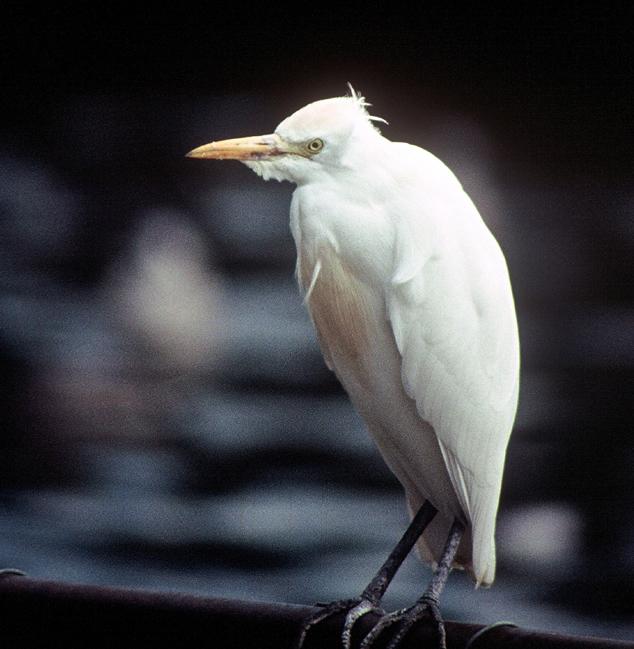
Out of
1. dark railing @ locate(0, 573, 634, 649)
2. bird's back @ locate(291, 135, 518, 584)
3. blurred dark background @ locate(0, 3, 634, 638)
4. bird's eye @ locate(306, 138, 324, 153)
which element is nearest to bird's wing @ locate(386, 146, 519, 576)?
bird's back @ locate(291, 135, 518, 584)

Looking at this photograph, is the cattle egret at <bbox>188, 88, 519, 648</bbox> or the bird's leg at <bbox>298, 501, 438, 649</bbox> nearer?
the bird's leg at <bbox>298, 501, 438, 649</bbox>

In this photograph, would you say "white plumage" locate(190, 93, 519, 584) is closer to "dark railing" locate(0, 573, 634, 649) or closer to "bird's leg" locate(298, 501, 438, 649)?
"bird's leg" locate(298, 501, 438, 649)

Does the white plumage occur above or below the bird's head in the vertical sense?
below

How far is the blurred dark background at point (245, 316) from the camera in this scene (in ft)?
7.09

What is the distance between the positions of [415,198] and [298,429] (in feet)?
4.24

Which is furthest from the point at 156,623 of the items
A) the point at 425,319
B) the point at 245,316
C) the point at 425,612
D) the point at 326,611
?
the point at 245,316

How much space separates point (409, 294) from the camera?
3.94ft

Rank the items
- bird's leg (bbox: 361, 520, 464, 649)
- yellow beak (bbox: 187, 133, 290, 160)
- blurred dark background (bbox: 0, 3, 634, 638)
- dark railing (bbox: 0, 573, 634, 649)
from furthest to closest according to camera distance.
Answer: blurred dark background (bbox: 0, 3, 634, 638)
yellow beak (bbox: 187, 133, 290, 160)
bird's leg (bbox: 361, 520, 464, 649)
dark railing (bbox: 0, 573, 634, 649)

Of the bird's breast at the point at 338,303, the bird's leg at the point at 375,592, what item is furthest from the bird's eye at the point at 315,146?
the bird's leg at the point at 375,592

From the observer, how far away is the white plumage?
47.6 inches

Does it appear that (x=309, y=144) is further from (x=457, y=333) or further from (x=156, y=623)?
(x=156, y=623)

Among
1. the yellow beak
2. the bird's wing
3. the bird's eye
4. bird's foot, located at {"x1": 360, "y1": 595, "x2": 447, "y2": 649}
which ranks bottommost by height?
bird's foot, located at {"x1": 360, "y1": 595, "x2": 447, "y2": 649}

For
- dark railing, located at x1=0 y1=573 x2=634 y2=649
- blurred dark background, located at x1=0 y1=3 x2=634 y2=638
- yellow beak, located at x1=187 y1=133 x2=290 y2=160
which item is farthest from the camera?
blurred dark background, located at x1=0 y1=3 x2=634 y2=638

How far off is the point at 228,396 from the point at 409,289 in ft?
4.00
